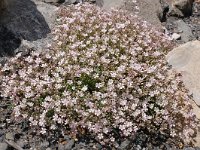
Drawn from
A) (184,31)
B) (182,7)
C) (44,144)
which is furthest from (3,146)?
(182,7)

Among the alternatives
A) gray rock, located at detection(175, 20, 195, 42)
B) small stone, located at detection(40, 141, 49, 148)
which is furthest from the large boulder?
small stone, located at detection(40, 141, 49, 148)

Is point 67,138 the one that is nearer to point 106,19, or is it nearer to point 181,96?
point 181,96

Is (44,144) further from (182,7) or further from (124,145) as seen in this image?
(182,7)

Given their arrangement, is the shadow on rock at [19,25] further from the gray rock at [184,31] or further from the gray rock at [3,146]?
the gray rock at [184,31]

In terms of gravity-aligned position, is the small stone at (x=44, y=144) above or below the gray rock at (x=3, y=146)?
below

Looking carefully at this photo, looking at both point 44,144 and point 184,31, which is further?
point 184,31

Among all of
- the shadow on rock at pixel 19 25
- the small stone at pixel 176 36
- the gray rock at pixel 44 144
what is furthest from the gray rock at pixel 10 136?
the small stone at pixel 176 36
